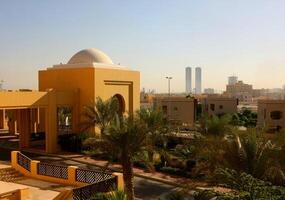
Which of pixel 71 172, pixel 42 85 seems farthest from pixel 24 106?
pixel 71 172

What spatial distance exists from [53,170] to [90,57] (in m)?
16.4

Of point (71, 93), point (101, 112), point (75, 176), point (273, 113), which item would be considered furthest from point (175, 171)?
point (273, 113)

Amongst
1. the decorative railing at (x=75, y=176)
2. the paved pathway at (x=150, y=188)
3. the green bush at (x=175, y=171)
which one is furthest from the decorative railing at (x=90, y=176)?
the green bush at (x=175, y=171)

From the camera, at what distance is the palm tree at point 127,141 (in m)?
15.1

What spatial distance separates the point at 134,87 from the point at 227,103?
34.2 m

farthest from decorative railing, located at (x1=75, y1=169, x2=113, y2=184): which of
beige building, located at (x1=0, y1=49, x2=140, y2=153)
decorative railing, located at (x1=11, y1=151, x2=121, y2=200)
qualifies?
beige building, located at (x1=0, y1=49, x2=140, y2=153)

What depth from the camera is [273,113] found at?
153ft

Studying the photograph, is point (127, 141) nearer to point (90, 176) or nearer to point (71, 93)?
point (90, 176)

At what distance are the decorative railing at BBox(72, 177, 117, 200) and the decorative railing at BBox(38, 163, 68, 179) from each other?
3.29 meters

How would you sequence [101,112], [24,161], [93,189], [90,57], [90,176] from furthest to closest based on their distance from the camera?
[90,57] < [101,112] < [24,161] < [90,176] < [93,189]

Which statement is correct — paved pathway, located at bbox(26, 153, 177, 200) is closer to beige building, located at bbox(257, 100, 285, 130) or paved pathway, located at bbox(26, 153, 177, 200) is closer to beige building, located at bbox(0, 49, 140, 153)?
beige building, located at bbox(0, 49, 140, 153)

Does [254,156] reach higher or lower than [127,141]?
lower

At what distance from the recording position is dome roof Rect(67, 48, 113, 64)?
106ft

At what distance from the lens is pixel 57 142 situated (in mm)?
28141
